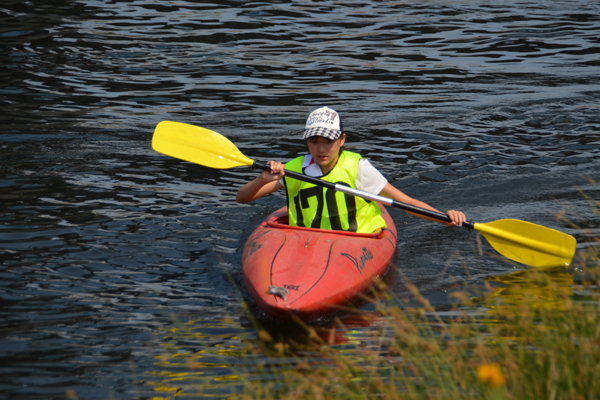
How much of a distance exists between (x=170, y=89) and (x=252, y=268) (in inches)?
274

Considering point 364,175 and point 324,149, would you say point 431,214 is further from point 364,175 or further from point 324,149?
point 324,149

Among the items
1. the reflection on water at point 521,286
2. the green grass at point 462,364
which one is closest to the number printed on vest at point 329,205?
the reflection on water at point 521,286

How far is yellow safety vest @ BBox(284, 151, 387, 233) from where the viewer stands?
4.90 meters

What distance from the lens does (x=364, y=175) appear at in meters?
5.00

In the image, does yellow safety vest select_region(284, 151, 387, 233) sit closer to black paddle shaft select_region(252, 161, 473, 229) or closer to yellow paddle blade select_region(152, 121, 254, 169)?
black paddle shaft select_region(252, 161, 473, 229)

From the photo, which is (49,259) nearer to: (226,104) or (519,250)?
(519,250)

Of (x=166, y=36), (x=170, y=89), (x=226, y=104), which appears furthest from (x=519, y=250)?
(x=166, y=36)

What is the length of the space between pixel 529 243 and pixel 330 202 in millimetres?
1599


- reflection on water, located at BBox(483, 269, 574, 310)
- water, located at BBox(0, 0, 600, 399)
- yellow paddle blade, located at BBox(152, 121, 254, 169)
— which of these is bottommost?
reflection on water, located at BBox(483, 269, 574, 310)

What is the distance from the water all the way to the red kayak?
20cm

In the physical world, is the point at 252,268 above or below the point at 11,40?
below

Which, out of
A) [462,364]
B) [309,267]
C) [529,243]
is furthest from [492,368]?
[529,243]

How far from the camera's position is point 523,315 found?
9.21 feet

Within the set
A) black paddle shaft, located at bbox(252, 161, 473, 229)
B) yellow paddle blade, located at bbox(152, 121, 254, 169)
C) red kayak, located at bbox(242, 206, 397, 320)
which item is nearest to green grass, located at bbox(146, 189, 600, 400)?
red kayak, located at bbox(242, 206, 397, 320)
